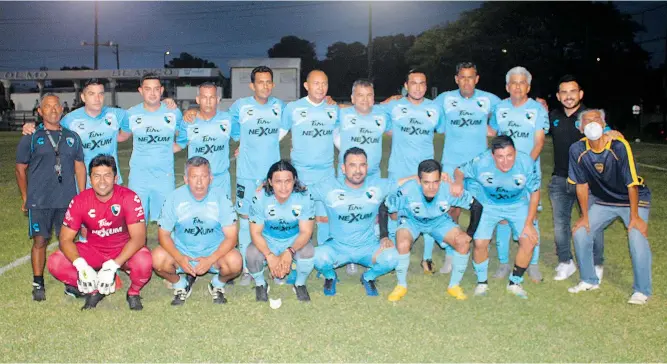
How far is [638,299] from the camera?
578 centimetres

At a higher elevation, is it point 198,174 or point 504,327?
point 198,174

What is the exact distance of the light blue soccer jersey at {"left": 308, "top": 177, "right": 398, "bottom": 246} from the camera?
20.6 ft

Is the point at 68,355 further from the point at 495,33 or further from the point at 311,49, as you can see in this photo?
the point at 311,49

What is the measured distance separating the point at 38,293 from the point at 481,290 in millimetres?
4486

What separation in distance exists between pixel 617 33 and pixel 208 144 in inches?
1913

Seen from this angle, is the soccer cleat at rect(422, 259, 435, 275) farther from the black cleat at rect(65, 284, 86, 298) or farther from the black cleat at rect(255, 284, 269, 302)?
the black cleat at rect(65, 284, 86, 298)

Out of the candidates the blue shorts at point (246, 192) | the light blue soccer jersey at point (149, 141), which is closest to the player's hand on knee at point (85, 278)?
the light blue soccer jersey at point (149, 141)

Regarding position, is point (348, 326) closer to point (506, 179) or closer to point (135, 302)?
point (135, 302)

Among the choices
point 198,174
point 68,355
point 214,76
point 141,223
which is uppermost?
point 214,76

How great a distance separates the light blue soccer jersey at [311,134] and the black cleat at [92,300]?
2.67m

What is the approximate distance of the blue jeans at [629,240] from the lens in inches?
228

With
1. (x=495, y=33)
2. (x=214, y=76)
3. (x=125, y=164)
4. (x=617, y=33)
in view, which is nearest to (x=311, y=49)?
(x=214, y=76)

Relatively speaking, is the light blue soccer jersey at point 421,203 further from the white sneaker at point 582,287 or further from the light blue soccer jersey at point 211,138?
the light blue soccer jersey at point 211,138

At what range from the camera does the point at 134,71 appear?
182 feet
